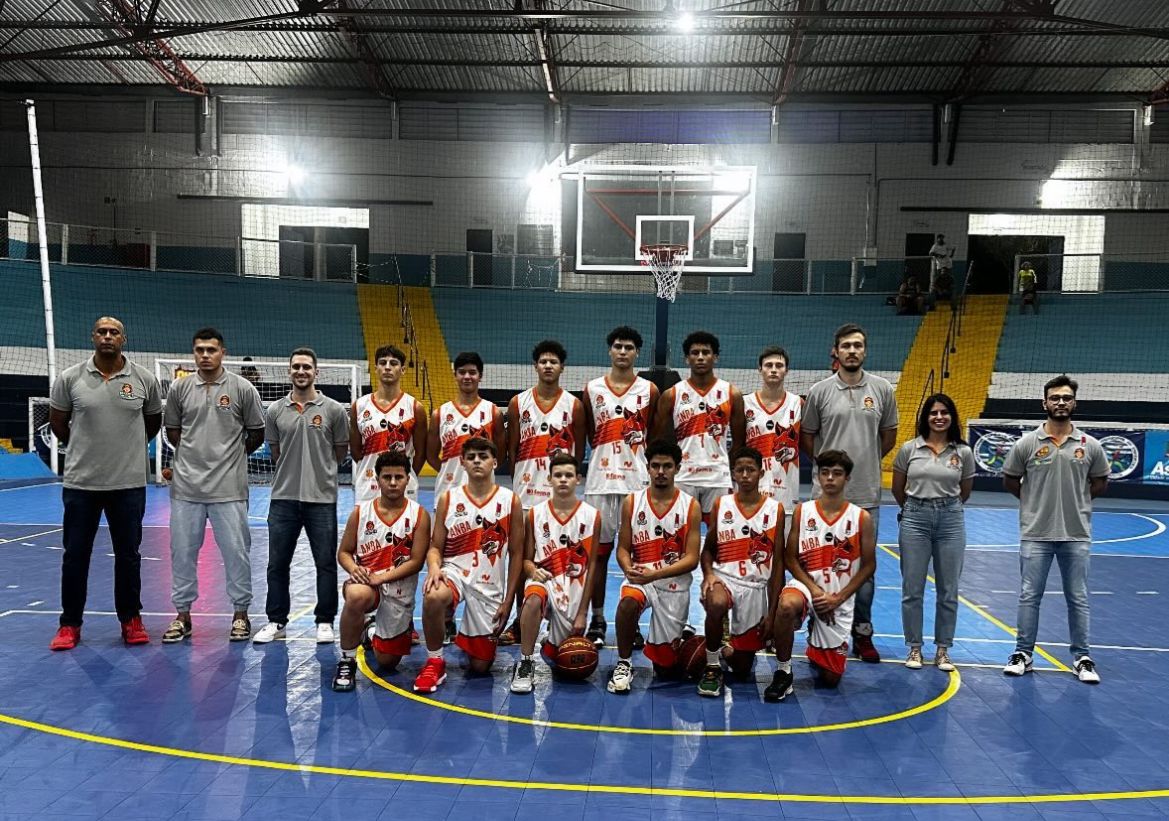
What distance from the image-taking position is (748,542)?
5.38 meters

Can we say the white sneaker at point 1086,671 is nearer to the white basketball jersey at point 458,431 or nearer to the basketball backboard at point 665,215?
the white basketball jersey at point 458,431

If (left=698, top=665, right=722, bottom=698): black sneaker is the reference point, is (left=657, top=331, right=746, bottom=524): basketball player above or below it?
above

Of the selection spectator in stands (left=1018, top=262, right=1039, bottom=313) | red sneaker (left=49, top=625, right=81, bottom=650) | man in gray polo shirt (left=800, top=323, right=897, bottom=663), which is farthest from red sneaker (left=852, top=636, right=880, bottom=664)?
spectator in stands (left=1018, top=262, right=1039, bottom=313)

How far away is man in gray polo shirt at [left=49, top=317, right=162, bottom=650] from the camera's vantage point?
18.9 ft

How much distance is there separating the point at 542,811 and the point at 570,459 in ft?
7.06

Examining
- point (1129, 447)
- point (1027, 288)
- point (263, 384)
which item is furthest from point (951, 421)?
point (1027, 288)

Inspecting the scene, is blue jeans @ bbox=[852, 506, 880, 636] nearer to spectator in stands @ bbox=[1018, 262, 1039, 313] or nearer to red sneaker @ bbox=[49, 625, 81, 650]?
red sneaker @ bbox=[49, 625, 81, 650]

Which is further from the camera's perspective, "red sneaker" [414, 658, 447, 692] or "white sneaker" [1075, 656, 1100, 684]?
"white sneaker" [1075, 656, 1100, 684]

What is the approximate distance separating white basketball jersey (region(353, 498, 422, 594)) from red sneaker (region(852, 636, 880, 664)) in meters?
3.09

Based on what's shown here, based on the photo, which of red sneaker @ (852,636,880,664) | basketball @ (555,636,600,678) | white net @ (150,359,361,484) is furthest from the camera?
white net @ (150,359,361,484)

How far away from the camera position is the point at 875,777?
13.3 feet

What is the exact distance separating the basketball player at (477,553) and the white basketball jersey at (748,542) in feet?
4.21

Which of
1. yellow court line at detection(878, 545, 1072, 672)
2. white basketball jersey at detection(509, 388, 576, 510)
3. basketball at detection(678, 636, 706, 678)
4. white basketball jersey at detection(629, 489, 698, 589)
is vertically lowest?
yellow court line at detection(878, 545, 1072, 672)

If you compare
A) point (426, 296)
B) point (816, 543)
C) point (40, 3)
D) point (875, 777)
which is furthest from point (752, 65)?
point (875, 777)
